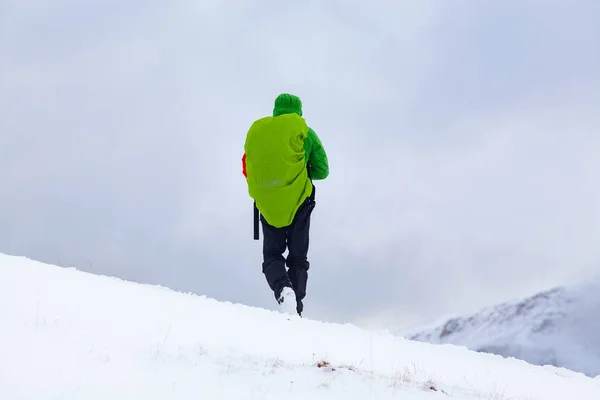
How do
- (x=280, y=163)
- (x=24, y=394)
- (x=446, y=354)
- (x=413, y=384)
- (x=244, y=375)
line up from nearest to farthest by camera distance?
(x=24, y=394) < (x=244, y=375) < (x=413, y=384) < (x=446, y=354) < (x=280, y=163)

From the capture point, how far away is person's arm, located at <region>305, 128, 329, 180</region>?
932 centimetres

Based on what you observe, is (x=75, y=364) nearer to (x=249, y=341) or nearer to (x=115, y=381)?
(x=115, y=381)

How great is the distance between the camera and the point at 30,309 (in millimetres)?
5391

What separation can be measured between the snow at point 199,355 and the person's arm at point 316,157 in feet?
8.56

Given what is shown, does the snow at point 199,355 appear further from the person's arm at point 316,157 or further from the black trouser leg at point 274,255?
the person's arm at point 316,157

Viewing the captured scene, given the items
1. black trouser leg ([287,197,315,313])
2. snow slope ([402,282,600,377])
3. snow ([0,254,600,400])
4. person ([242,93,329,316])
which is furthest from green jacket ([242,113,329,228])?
snow slope ([402,282,600,377])

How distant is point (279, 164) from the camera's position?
8.95 meters

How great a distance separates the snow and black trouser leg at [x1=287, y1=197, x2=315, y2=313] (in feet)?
5.43

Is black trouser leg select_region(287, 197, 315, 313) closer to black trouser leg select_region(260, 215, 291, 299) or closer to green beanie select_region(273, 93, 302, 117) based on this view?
black trouser leg select_region(260, 215, 291, 299)

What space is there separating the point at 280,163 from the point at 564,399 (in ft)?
15.4

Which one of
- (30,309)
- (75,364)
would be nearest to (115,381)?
(75,364)

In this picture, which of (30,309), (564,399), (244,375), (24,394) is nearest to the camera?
(24,394)

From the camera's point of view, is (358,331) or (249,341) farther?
(358,331)

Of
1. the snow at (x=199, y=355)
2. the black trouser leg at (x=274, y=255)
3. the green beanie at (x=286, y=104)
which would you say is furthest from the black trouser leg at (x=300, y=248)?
the snow at (x=199, y=355)
